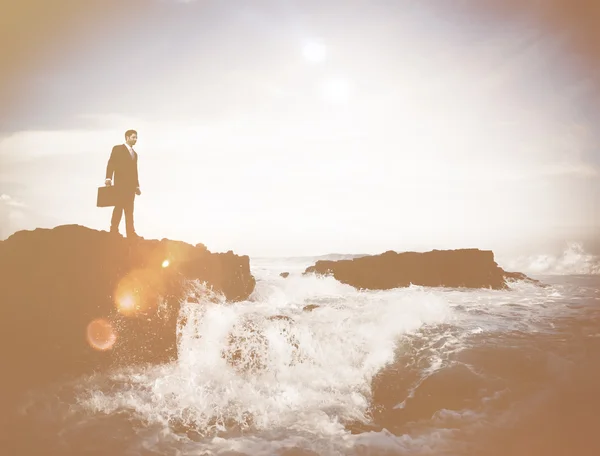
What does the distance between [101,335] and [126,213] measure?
3.18 meters

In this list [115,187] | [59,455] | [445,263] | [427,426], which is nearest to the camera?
[59,455]

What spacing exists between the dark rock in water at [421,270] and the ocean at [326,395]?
14.7 meters

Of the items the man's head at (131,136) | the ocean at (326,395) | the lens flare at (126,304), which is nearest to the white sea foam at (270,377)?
the ocean at (326,395)

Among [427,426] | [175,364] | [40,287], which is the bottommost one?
[427,426]

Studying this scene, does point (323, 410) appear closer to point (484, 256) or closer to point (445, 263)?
point (445, 263)

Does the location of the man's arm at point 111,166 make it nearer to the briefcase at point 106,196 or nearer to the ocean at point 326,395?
the briefcase at point 106,196

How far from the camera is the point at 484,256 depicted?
88.8 ft

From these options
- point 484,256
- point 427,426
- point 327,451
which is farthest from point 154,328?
Answer: point 484,256

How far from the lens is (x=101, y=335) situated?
23.1 feet

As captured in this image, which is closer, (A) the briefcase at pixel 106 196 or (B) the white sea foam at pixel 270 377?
(B) the white sea foam at pixel 270 377

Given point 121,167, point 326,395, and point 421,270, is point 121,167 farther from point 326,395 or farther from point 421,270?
point 421,270

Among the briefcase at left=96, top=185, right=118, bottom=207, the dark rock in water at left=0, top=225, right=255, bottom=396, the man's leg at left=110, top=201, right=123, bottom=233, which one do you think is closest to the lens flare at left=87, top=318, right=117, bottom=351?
the dark rock in water at left=0, top=225, right=255, bottom=396

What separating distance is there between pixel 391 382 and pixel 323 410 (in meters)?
1.93

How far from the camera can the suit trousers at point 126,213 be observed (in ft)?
28.0
